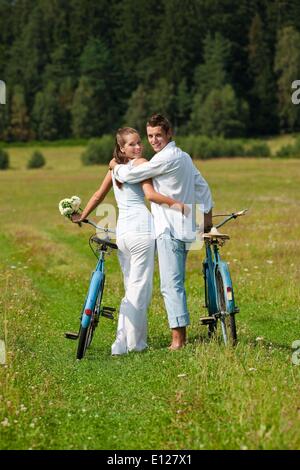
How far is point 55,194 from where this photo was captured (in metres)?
52.4

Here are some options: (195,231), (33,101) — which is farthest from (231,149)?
(195,231)

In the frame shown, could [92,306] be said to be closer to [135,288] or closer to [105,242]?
[135,288]

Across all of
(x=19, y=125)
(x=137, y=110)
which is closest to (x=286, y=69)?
(x=137, y=110)

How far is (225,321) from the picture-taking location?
9711mm

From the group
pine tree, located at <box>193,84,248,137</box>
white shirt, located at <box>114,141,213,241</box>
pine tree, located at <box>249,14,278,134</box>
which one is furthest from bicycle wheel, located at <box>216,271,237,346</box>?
pine tree, located at <box>249,14,278,134</box>

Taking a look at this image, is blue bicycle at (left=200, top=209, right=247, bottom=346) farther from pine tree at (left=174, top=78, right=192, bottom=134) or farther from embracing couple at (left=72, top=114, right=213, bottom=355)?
pine tree at (left=174, top=78, right=192, bottom=134)

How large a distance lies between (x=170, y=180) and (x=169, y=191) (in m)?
0.12

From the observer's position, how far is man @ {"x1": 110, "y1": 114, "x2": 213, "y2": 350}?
9602mm

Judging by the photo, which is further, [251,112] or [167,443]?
[251,112]

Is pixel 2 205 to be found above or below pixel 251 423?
below
